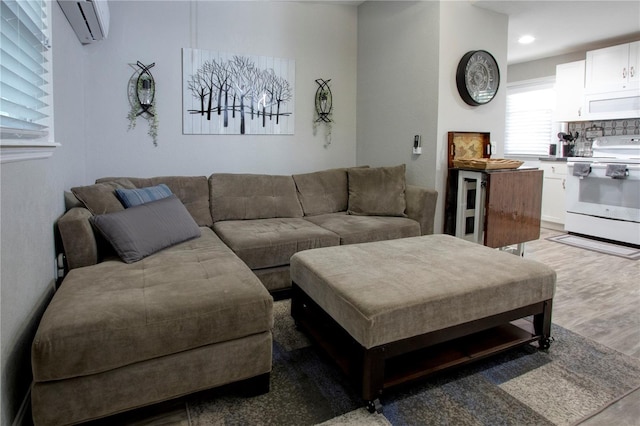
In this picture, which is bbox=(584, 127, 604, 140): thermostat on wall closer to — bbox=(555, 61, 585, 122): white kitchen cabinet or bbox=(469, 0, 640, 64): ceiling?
bbox=(555, 61, 585, 122): white kitchen cabinet

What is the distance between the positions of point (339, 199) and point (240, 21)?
1.90m

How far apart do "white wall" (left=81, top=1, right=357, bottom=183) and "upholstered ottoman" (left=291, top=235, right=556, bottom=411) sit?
1.92 metres

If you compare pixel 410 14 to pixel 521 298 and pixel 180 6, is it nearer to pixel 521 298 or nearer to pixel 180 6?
pixel 180 6

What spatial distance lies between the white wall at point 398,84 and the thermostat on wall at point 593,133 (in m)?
3.14

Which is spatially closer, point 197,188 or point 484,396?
point 484,396

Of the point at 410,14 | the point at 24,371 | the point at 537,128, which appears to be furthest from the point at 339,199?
the point at 537,128

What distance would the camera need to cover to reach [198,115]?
3559 mm

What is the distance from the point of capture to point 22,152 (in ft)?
4.90

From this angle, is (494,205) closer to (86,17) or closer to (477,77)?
(477,77)

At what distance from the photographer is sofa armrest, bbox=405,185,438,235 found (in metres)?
3.31

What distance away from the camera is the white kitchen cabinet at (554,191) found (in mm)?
5270

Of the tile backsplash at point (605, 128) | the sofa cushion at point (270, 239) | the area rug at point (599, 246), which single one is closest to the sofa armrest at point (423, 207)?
the sofa cushion at point (270, 239)

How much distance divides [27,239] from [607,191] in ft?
17.6

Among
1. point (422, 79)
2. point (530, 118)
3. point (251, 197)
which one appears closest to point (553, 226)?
point (530, 118)
